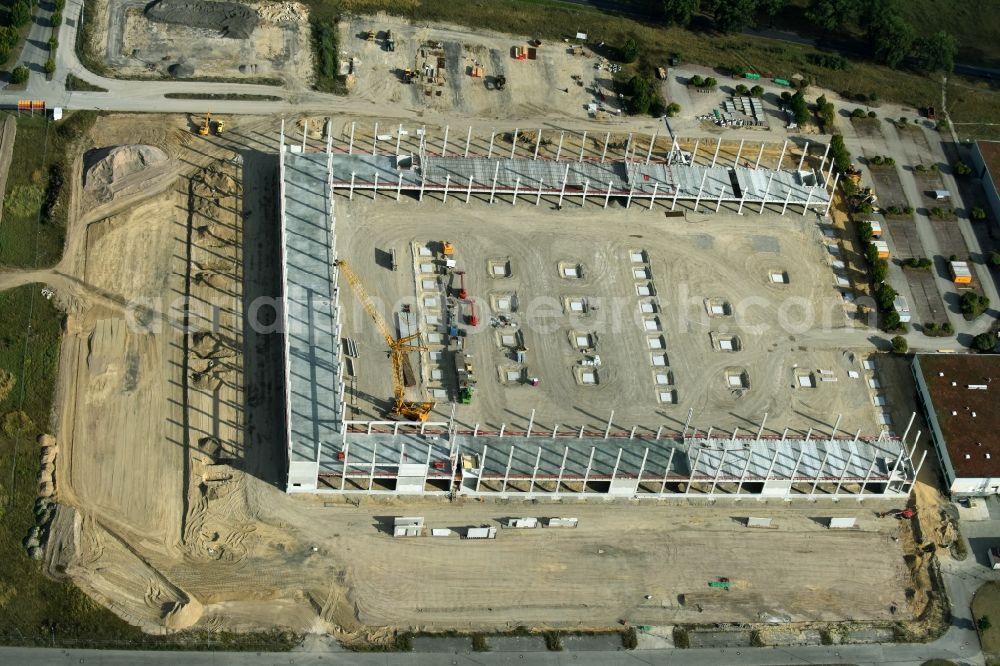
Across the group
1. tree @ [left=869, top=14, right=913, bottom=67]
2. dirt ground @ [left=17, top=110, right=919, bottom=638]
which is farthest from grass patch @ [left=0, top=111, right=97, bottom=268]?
tree @ [left=869, top=14, right=913, bottom=67]

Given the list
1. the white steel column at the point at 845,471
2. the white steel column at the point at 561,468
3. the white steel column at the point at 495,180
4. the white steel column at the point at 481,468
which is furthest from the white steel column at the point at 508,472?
the white steel column at the point at 495,180

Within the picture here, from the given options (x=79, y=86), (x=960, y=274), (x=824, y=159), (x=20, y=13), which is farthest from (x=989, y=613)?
(x=20, y=13)

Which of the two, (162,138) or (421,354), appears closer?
(421,354)

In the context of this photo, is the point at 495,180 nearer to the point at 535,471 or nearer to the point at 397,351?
the point at 397,351

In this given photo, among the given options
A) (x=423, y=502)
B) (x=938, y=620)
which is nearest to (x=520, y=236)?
(x=423, y=502)

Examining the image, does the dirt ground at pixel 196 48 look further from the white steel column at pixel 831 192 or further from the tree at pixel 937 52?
the tree at pixel 937 52

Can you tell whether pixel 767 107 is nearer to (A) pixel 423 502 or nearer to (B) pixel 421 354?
(B) pixel 421 354
